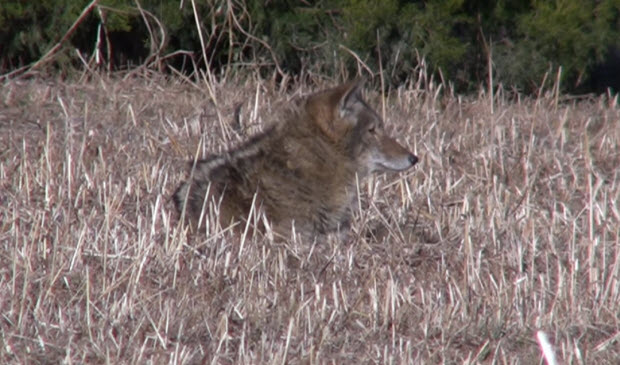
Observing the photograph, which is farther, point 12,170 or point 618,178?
point 618,178

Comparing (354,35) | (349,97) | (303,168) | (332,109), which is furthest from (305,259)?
(354,35)

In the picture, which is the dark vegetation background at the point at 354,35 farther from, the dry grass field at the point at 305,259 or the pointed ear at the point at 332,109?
the pointed ear at the point at 332,109

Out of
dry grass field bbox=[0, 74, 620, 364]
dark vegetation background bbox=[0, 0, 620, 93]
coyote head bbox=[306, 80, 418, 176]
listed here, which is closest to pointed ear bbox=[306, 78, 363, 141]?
coyote head bbox=[306, 80, 418, 176]

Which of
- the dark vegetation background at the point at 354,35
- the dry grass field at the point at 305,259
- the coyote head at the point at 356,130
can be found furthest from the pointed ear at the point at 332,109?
the dark vegetation background at the point at 354,35

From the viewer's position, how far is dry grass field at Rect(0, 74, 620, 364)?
15.1 ft

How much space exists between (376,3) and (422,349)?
22.7 feet

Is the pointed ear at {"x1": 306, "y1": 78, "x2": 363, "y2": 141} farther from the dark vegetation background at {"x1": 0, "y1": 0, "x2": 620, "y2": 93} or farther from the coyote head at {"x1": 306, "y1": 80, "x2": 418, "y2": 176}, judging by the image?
the dark vegetation background at {"x1": 0, "y1": 0, "x2": 620, "y2": 93}

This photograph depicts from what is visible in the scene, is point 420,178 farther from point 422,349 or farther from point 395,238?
point 422,349

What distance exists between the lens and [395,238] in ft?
20.4

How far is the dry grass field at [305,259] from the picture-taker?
4605mm

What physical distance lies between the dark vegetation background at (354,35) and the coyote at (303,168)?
13.2ft

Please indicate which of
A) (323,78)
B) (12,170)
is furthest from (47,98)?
(323,78)

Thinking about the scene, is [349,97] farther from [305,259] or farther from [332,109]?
[305,259]

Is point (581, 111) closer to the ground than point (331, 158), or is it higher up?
closer to the ground
